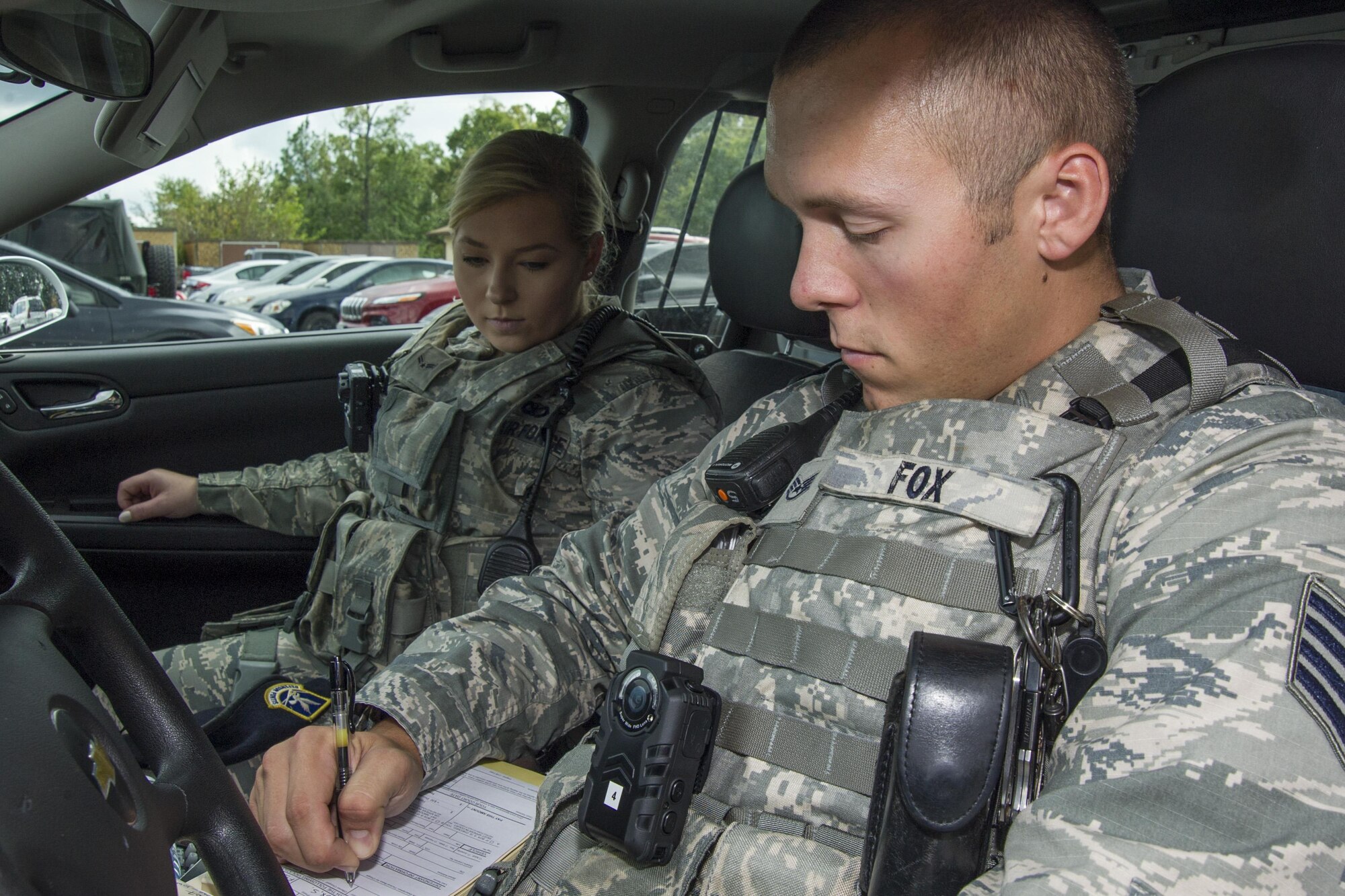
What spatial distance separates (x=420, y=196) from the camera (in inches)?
572

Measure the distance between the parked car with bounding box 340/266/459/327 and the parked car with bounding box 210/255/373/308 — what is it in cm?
79

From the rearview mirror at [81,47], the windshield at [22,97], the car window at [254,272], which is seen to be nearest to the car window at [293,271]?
the car window at [254,272]

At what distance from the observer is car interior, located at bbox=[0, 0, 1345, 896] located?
0.71 metres

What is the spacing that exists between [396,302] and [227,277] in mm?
3552

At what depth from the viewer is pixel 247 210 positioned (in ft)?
55.0

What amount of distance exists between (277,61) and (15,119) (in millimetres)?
380

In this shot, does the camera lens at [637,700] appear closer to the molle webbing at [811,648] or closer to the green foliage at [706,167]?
the molle webbing at [811,648]

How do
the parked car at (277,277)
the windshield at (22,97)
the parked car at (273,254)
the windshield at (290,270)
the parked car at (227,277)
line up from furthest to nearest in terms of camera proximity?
the parked car at (273,254)
the windshield at (290,270)
the parked car at (227,277)
the parked car at (277,277)
the windshield at (22,97)

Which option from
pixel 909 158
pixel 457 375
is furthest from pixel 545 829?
pixel 457 375

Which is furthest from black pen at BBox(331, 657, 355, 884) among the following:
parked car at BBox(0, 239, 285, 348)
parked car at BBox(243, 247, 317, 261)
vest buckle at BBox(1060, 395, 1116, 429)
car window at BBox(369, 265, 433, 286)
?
parked car at BBox(243, 247, 317, 261)

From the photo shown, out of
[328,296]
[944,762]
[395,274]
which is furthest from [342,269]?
[944,762]

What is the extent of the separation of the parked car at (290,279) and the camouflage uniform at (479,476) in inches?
210

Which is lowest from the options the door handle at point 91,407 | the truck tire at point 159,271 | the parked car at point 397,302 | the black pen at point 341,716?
the parked car at point 397,302

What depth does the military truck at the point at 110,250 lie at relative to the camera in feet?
9.50
